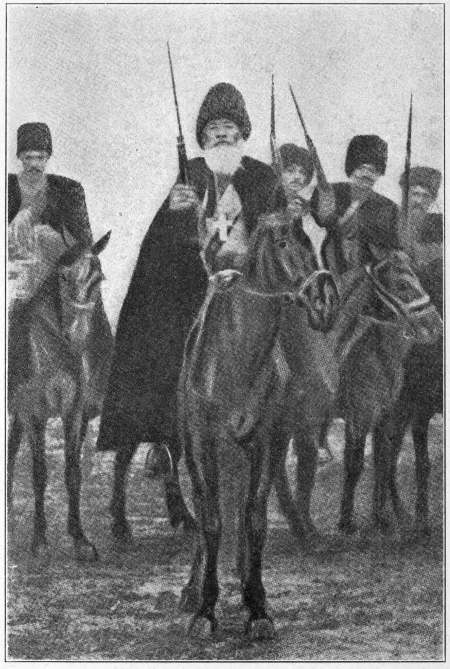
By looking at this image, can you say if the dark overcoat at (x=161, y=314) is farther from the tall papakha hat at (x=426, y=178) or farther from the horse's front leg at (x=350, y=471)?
the horse's front leg at (x=350, y=471)

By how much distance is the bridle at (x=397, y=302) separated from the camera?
6305 mm

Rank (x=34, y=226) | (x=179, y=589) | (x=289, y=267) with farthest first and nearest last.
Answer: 1. (x=34, y=226)
2. (x=179, y=589)
3. (x=289, y=267)

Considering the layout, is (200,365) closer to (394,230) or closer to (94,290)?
(94,290)

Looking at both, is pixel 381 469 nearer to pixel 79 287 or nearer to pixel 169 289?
pixel 169 289

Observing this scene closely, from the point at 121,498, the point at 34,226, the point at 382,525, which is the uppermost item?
the point at 34,226

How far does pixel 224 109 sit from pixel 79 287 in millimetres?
1345

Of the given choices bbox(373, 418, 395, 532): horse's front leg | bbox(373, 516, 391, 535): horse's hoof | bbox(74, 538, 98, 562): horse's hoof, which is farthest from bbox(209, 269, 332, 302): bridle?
bbox(74, 538, 98, 562): horse's hoof

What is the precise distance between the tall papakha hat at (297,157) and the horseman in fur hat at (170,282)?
13cm

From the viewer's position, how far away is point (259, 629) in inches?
238

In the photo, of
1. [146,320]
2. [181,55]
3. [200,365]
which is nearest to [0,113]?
[181,55]

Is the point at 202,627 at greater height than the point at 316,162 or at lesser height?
lesser

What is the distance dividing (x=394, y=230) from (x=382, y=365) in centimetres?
80

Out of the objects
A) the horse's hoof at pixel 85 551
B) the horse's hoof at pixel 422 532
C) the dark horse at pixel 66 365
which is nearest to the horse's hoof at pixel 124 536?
the horse's hoof at pixel 85 551

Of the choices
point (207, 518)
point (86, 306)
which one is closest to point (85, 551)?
point (207, 518)
